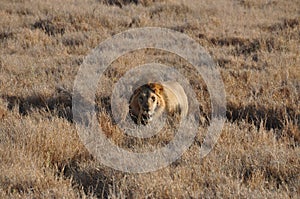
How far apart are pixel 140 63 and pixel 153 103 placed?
2687mm

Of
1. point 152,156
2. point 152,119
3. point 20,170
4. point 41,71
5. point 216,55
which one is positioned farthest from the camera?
point 216,55

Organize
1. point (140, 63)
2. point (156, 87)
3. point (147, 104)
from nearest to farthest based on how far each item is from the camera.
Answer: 1. point (147, 104)
2. point (156, 87)
3. point (140, 63)

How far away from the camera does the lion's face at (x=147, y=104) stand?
17.7 ft

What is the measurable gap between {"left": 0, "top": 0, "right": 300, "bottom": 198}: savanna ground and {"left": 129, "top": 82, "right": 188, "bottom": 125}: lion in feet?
1.14

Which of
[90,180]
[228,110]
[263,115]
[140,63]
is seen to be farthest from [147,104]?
[140,63]

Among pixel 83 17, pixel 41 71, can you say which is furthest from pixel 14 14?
pixel 41 71

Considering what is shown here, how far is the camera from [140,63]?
8031mm

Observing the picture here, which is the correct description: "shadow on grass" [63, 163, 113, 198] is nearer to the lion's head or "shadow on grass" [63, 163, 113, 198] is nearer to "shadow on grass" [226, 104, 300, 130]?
the lion's head

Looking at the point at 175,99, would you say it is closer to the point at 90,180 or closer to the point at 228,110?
the point at 228,110

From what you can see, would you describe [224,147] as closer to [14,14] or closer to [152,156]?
[152,156]

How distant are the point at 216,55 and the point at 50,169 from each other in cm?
539

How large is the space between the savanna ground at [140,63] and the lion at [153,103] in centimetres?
35

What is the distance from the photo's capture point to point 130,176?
371 centimetres

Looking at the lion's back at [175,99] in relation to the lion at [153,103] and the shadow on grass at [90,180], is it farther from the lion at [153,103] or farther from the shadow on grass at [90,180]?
the shadow on grass at [90,180]
